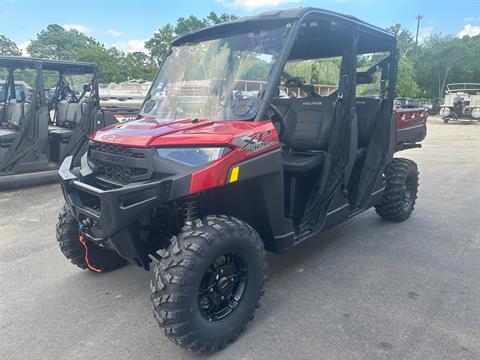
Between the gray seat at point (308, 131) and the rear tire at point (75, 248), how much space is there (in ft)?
6.30

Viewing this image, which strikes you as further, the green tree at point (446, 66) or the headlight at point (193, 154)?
the green tree at point (446, 66)

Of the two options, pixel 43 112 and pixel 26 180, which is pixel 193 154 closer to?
pixel 43 112

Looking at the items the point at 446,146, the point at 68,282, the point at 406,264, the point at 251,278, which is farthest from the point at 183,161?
the point at 446,146

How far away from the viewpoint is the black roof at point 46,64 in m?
7.12

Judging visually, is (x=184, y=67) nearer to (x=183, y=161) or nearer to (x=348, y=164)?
(x=183, y=161)

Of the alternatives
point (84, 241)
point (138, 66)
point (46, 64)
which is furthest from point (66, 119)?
point (138, 66)

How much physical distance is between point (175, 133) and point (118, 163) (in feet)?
1.52

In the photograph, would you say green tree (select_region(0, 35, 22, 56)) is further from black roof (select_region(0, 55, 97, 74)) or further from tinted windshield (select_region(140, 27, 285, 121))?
→ tinted windshield (select_region(140, 27, 285, 121))

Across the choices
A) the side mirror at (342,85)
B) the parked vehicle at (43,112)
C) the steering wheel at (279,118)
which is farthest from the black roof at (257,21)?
the parked vehicle at (43,112)

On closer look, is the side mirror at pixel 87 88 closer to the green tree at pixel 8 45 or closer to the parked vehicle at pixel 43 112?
the parked vehicle at pixel 43 112

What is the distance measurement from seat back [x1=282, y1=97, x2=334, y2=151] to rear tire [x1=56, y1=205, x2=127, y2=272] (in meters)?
2.07

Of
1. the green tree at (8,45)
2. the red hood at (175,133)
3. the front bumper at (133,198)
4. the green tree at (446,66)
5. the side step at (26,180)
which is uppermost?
the green tree at (8,45)

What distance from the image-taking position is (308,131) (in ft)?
13.4

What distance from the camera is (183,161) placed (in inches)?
101
